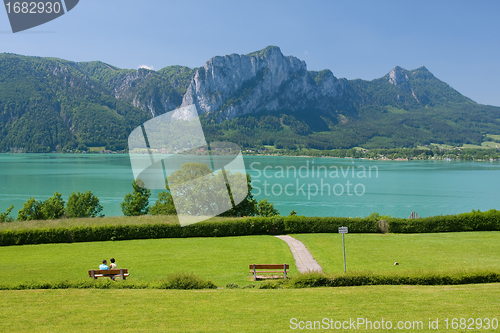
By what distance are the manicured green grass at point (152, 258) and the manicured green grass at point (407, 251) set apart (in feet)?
6.54

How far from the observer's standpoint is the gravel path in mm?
13100

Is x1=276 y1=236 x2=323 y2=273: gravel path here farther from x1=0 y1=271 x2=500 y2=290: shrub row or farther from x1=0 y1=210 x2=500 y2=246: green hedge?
x1=0 y1=210 x2=500 y2=246: green hedge

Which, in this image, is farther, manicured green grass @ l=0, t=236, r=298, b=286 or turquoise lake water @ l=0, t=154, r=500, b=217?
turquoise lake water @ l=0, t=154, r=500, b=217

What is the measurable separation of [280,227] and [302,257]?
21.8 feet

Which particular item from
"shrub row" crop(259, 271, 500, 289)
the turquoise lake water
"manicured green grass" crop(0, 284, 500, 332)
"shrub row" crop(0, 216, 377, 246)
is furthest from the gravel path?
the turquoise lake water

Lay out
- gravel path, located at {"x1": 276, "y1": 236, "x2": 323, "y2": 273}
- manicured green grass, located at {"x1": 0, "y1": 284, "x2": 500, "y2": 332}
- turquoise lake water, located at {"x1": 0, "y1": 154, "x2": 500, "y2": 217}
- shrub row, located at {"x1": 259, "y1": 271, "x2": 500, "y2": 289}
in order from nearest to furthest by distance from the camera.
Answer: manicured green grass, located at {"x1": 0, "y1": 284, "x2": 500, "y2": 332} < shrub row, located at {"x1": 259, "y1": 271, "x2": 500, "y2": 289} < gravel path, located at {"x1": 276, "y1": 236, "x2": 323, "y2": 273} < turquoise lake water, located at {"x1": 0, "y1": 154, "x2": 500, "y2": 217}

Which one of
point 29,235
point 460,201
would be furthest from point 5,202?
point 460,201

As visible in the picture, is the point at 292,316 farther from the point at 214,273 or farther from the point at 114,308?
the point at 214,273

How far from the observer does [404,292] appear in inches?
331

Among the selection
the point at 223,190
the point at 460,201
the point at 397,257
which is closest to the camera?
the point at 397,257

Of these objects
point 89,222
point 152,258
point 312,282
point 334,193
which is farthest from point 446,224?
point 334,193

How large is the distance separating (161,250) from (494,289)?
46.8 ft

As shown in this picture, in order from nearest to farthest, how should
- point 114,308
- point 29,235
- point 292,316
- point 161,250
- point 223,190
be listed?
point 292,316, point 114,308, point 161,250, point 29,235, point 223,190

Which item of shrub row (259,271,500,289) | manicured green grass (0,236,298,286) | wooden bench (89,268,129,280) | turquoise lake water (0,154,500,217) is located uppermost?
wooden bench (89,268,129,280)
